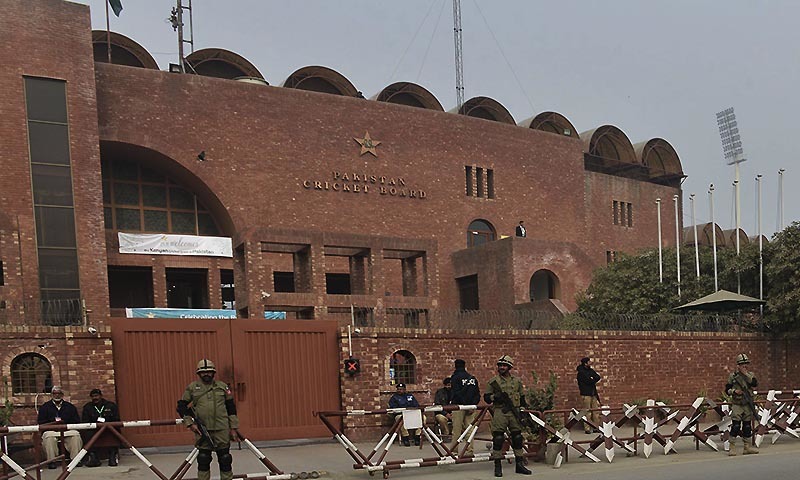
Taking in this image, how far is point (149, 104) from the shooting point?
27984 mm

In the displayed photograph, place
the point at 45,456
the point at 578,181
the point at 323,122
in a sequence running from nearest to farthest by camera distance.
Result: the point at 45,456 → the point at 323,122 → the point at 578,181

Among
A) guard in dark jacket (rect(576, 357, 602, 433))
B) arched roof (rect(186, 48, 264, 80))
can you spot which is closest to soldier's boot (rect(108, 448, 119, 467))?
guard in dark jacket (rect(576, 357, 602, 433))

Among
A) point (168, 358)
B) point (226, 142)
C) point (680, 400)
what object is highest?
point (226, 142)

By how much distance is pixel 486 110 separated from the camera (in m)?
39.2

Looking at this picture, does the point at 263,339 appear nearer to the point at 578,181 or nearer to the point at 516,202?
the point at 516,202

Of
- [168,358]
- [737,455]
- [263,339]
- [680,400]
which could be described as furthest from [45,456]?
[680,400]

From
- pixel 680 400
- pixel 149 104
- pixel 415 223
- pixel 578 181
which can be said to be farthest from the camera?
pixel 578 181

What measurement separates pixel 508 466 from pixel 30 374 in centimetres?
764

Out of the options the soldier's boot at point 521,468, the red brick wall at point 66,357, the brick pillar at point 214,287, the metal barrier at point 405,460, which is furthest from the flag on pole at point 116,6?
the soldier's boot at point 521,468

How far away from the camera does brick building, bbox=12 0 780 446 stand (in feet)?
69.1

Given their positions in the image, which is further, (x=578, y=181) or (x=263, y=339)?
(x=578, y=181)

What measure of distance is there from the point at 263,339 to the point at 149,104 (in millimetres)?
16624

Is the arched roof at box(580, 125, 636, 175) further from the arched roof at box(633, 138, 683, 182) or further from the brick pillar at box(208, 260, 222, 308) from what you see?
the brick pillar at box(208, 260, 222, 308)

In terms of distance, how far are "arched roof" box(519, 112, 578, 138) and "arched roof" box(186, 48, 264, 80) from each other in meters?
14.8
